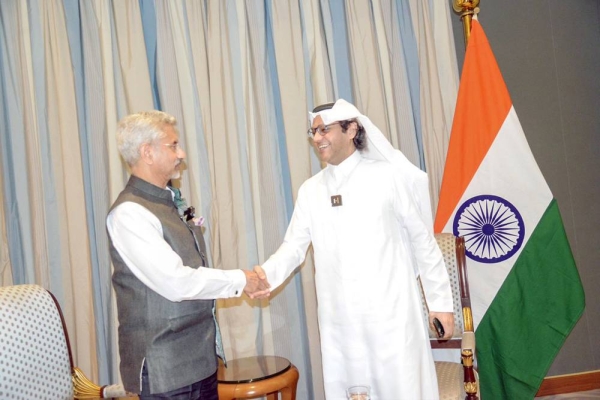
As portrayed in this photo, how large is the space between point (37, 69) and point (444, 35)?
243cm

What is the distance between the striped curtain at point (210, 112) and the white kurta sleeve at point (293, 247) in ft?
2.36

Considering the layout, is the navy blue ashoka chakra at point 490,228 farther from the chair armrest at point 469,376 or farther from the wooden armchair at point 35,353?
the wooden armchair at point 35,353

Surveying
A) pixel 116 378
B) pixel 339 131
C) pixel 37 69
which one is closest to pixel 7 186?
pixel 37 69

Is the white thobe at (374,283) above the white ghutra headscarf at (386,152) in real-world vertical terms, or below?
below

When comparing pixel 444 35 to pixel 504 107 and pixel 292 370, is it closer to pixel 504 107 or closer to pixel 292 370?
pixel 504 107

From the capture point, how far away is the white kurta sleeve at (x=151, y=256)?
1.91 m

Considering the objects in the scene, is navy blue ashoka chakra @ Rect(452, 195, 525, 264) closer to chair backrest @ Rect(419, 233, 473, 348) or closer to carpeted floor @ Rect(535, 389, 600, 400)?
chair backrest @ Rect(419, 233, 473, 348)

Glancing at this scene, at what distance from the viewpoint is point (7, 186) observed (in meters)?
3.11

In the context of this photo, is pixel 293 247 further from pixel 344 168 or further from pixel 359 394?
pixel 359 394

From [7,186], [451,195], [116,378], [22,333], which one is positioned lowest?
[116,378]

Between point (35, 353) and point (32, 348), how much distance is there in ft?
0.07

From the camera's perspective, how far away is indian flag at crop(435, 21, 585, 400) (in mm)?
3041

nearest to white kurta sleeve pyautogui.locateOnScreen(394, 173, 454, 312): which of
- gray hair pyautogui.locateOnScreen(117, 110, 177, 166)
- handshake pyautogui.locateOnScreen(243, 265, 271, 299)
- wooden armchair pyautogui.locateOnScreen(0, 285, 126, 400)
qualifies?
handshake pyautogui.locateOnScreen(243, 265, 271, 299)

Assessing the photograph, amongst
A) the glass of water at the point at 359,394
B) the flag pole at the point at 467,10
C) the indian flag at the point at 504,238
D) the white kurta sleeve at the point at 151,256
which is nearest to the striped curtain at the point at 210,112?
the flag pole at the point at 467,10
